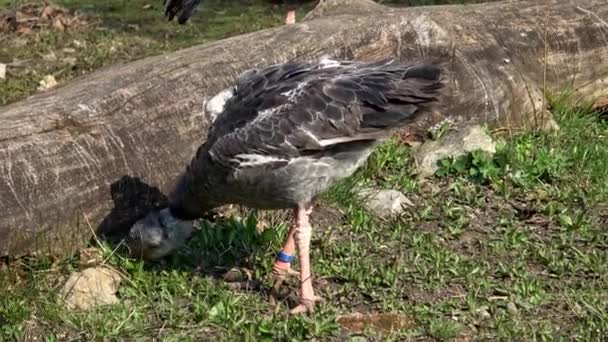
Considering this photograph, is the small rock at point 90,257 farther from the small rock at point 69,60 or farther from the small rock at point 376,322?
the small rock at point 69,60

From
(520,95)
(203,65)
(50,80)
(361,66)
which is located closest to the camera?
(361,66)

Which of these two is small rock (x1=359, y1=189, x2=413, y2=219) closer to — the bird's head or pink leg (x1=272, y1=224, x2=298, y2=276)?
pink leg (x1=272, y1=224, x2=298, y2=276)

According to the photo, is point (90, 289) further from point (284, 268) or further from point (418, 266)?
point (418, 266)

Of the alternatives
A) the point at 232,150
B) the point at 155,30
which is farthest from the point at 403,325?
the point at 155,30

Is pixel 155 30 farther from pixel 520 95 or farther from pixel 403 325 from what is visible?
pixel 403 325

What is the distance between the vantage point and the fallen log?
15.4 feet

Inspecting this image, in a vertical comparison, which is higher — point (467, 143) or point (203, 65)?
point (203, 65)

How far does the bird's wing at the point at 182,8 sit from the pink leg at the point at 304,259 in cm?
384

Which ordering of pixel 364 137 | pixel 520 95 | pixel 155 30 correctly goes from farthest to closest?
pixel 155 30 < pixel 520 95 < pixel 364 137

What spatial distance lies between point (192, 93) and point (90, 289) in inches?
50.2

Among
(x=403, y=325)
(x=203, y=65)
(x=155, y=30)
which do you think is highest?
(x=203, y=65)

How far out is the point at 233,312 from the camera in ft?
13.9

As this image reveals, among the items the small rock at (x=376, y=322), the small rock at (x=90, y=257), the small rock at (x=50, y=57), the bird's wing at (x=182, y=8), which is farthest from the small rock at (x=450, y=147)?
the small rock at (x=50, y=57)

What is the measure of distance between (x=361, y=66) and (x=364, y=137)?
392mm
